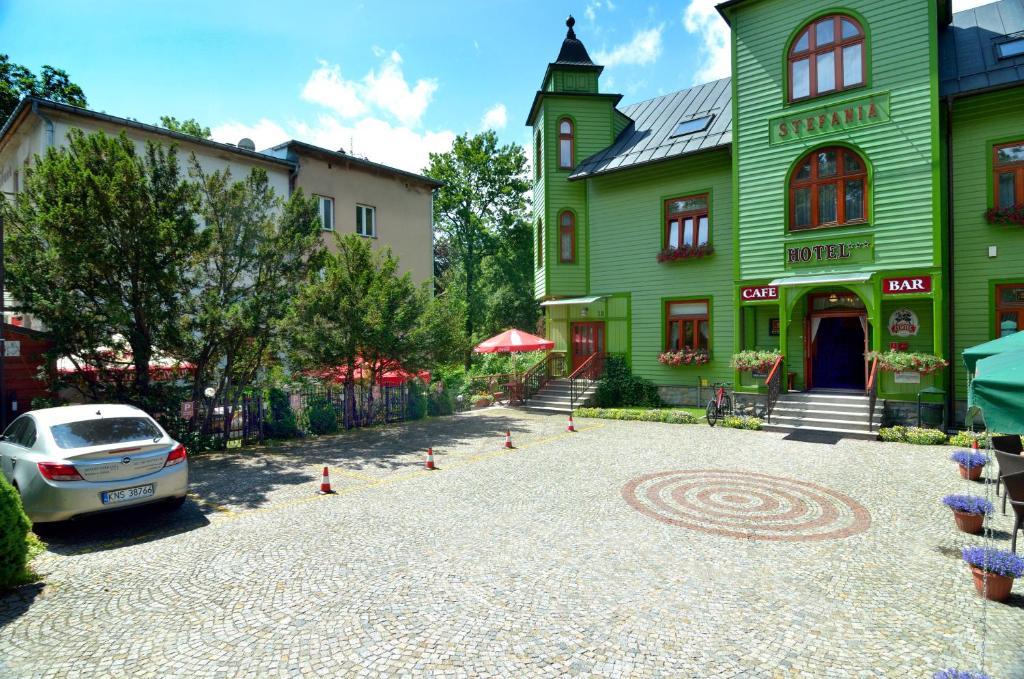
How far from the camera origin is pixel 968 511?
7039 millimetres

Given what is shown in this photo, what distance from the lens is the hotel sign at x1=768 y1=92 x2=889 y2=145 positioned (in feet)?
51.0

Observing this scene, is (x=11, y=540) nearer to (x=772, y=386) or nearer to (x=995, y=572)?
(x=995, y=572)

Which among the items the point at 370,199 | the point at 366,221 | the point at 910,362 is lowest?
the point at 910,362

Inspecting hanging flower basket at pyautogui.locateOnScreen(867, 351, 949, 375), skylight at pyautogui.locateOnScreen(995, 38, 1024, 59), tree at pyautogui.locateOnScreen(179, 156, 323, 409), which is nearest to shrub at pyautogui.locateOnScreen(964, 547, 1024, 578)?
hanging flower basket at pyautogui.locateOnScreen(867, 351, 949, 375)

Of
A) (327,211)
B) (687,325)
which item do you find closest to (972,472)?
(687,325)

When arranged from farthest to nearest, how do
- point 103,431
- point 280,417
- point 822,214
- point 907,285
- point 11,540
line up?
point 822,214 < point 907,285 < point 280,417 < point 103,431 < point 11,540

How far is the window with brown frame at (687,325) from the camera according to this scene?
65.0 feet

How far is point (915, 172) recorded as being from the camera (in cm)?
1495

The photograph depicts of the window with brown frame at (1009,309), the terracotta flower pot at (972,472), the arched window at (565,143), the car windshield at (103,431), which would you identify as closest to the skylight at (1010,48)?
the window with brown frame at (1009,309)

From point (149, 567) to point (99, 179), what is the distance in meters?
8.40

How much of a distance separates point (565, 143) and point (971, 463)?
18.2 meters

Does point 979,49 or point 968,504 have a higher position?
point 979,49

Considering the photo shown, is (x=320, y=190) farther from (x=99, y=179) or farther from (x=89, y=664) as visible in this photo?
(x=89, y=664)

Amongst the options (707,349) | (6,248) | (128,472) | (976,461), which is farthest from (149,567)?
(707,349)
